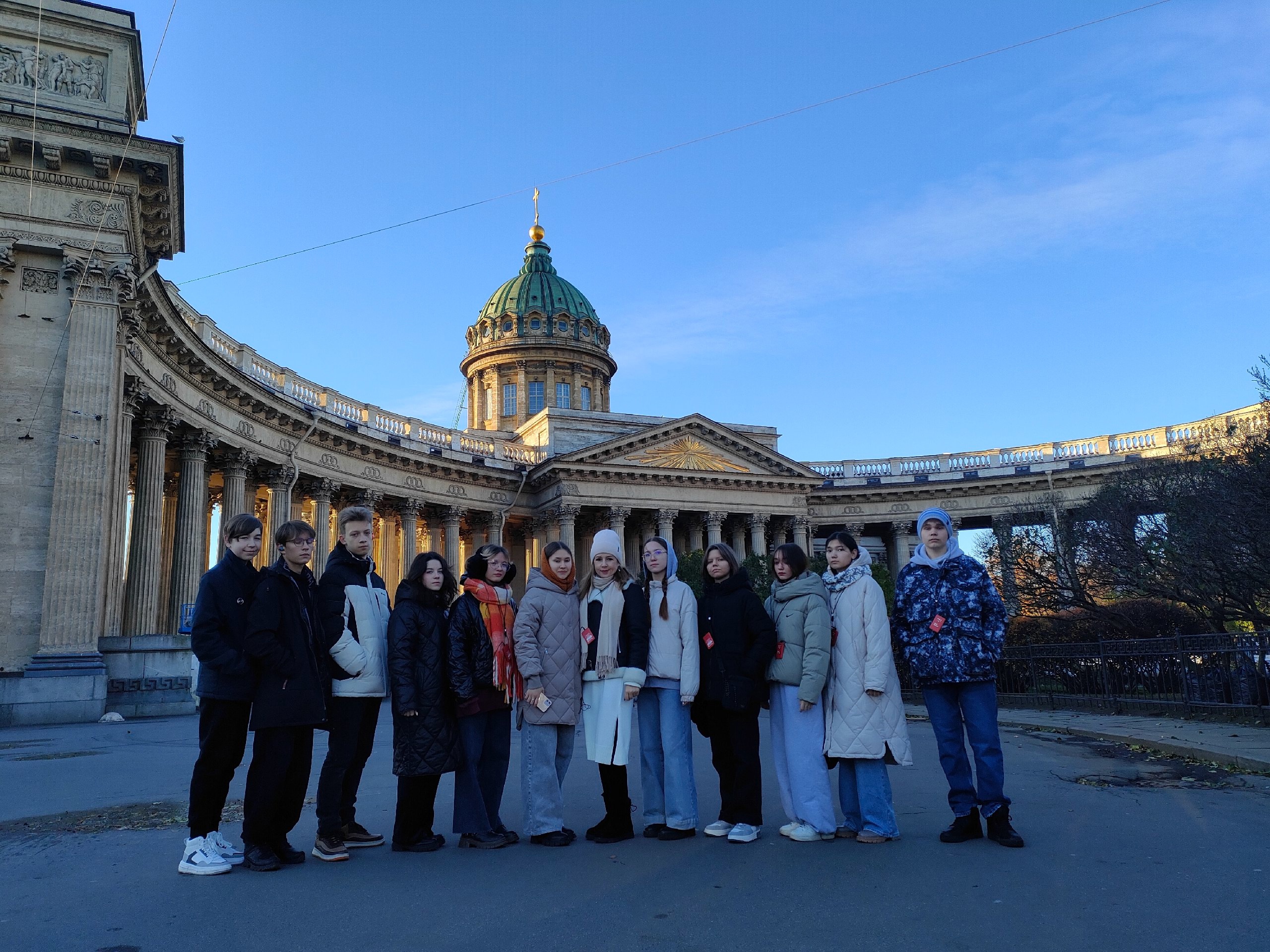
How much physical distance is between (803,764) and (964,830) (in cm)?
107

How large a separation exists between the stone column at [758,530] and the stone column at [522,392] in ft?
58.1

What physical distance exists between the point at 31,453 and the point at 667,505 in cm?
Answer: 2968

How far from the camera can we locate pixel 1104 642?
16.0 m

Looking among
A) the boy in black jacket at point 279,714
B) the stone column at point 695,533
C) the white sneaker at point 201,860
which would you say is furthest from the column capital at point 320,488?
the white sneaker at point 201,860

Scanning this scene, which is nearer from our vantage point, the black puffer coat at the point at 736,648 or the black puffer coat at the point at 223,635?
the black puffer coat at the point at 223,635

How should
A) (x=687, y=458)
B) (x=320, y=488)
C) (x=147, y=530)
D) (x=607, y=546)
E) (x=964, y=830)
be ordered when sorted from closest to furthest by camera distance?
(x=964, y=830)
(x=607, y=546)
(x=147, y=530)
(x=320, y=488)
(x=687, y=458)

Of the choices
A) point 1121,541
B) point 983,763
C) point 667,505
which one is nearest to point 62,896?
point 983,763

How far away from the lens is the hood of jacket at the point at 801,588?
6430 mm

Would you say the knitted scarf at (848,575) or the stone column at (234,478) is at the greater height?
the stone column at (234,478)

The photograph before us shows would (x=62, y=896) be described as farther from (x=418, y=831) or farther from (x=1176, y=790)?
(x=1176, y=790)

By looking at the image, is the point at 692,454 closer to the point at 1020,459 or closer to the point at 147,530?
the point at 1020,459

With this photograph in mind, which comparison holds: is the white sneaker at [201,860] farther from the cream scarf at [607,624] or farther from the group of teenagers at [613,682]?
the cream scarf at [607,624]

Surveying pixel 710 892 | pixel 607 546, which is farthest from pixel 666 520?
pixel 710 892

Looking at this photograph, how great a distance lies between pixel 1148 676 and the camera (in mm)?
15055
